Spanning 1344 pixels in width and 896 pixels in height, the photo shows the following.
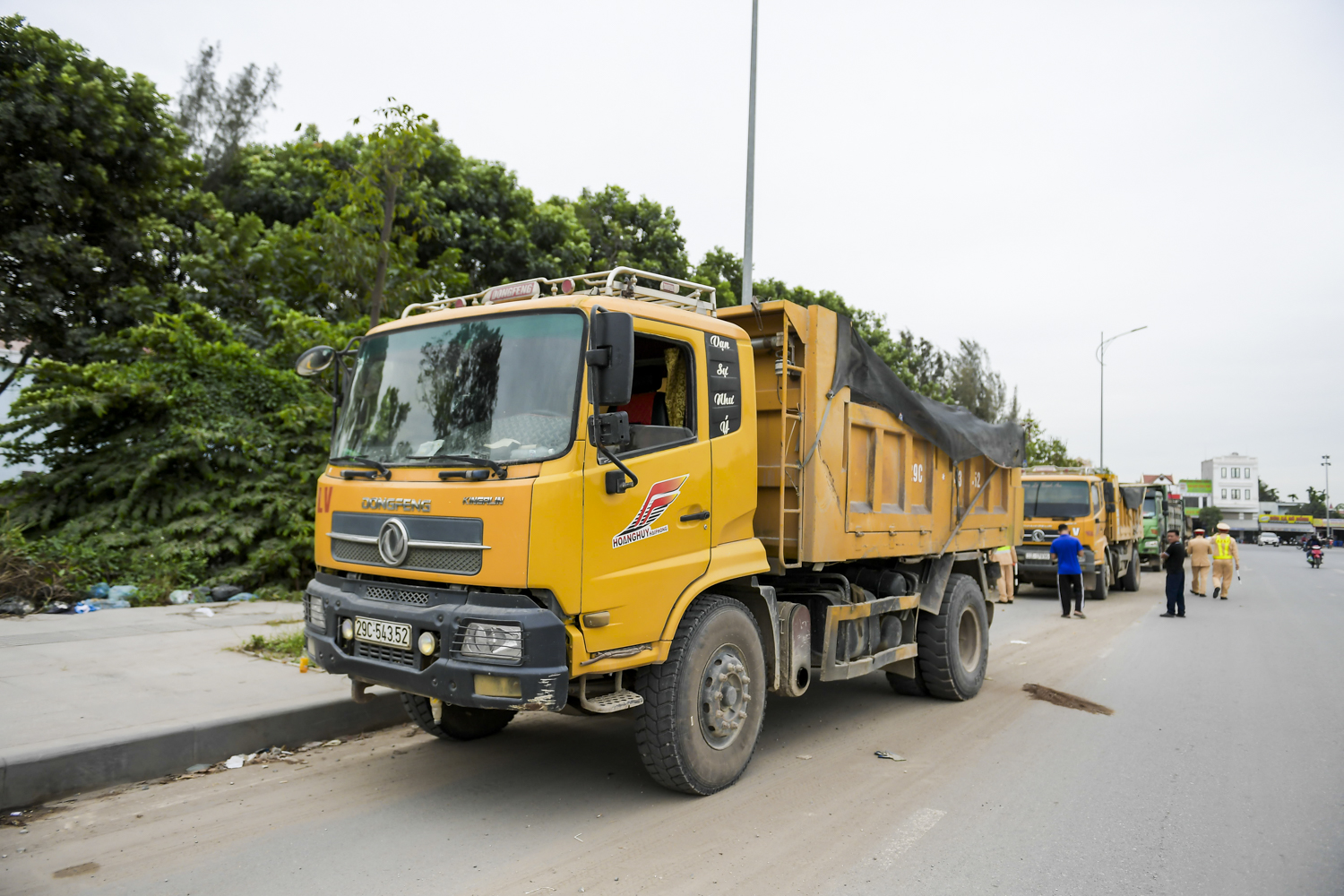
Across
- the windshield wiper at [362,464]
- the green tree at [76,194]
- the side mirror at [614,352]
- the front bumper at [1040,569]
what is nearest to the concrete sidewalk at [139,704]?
the windshield wiper at [362,464]

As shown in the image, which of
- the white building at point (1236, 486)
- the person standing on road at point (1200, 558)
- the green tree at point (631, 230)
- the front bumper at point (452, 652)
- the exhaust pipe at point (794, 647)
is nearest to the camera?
the front bumper at point (452, 652)

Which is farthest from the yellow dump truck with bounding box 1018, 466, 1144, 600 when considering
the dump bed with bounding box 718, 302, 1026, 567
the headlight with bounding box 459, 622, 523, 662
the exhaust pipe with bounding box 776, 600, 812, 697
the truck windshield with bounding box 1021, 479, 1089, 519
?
the headlight with bounding box 459, 622, 523, 662

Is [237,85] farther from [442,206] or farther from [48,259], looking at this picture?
[48,259]

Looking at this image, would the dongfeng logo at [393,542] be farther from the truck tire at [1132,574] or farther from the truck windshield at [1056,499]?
the truck tire at [1132,574]

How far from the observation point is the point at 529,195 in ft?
65.8

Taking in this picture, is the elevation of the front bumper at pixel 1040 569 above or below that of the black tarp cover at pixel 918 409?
below

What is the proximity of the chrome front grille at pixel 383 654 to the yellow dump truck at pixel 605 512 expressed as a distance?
14 mm

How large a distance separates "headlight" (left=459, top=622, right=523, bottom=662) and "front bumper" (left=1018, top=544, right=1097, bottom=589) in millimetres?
15507

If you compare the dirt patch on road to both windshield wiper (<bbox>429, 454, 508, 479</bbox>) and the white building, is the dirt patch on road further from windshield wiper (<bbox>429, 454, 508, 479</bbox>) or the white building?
the white building

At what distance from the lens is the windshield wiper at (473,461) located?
4.07 m

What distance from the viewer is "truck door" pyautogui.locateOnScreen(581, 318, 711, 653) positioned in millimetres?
4191

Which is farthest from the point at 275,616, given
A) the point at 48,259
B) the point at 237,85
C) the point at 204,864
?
the point at 237,85

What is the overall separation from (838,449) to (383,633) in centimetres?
318

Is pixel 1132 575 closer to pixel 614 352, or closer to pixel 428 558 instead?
pixel 614 352
